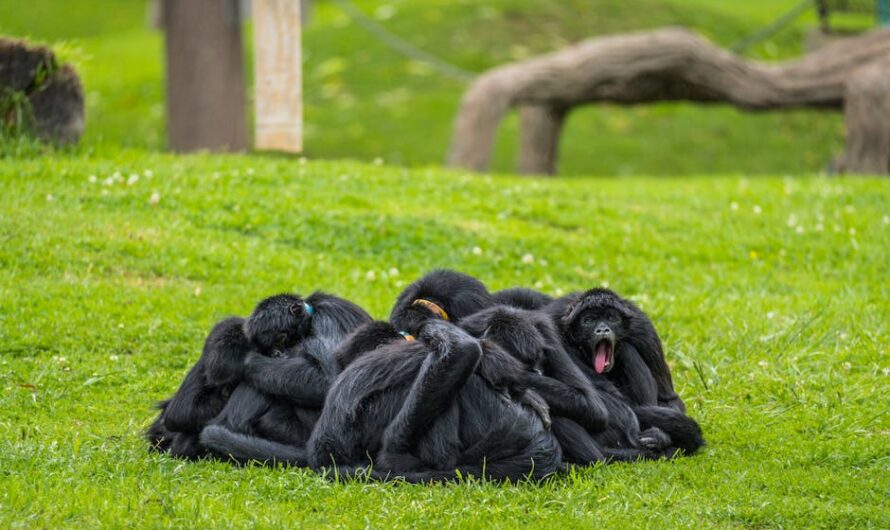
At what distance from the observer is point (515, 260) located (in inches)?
441

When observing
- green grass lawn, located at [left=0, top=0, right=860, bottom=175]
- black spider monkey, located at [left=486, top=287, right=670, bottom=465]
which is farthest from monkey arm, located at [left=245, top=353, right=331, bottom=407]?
green grass lawn, located at [left=0, top=0, right=860, bottom=175]

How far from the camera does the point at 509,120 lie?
2636 cm

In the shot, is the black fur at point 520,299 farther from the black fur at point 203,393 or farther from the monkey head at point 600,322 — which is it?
the black fur at point 203,393

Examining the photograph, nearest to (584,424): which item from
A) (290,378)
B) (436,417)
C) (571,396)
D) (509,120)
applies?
(571,396)

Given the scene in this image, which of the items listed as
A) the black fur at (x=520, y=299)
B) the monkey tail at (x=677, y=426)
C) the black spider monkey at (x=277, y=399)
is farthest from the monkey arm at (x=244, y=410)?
the monkey tail at (x=677, y=426)

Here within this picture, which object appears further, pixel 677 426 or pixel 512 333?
pixel 677 426

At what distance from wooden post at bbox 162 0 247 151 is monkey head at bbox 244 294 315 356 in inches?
405

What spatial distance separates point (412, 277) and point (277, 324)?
146 inches

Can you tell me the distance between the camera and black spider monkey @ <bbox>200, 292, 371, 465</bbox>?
6617mm

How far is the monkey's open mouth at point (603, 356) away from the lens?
717 centimetres

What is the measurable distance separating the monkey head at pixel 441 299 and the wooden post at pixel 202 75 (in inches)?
409

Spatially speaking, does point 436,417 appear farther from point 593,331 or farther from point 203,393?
point 203,393

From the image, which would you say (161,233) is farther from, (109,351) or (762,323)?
(762,323)

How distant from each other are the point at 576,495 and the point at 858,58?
44.5 ft
